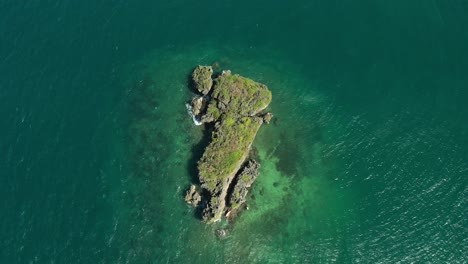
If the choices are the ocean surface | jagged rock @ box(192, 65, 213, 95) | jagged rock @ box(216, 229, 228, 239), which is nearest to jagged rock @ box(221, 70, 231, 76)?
jagged rock @ box(192, 65, 213, 95)

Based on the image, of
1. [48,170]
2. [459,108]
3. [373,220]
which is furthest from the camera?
[459,108]

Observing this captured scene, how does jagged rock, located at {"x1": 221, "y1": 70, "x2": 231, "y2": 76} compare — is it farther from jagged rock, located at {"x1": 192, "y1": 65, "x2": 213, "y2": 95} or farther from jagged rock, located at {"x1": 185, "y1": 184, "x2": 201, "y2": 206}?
jagged rock, located at {"x1": 185, "y1": 184, "x2": 201, "y2": 206}

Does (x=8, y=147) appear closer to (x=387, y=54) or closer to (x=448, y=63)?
(x=387, y=54)

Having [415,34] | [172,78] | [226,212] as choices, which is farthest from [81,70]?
[415,34]

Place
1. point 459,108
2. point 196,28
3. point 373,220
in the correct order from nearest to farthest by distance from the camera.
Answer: point 373,220 → point 459,108 → point 196,28

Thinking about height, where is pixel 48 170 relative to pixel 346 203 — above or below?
below

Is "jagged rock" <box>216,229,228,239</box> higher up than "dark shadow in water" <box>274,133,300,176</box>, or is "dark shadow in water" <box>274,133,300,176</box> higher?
"dark shadow in water" <box>274,133,300,176</box>

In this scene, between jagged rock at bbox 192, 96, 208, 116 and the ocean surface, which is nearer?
the ocean surface
